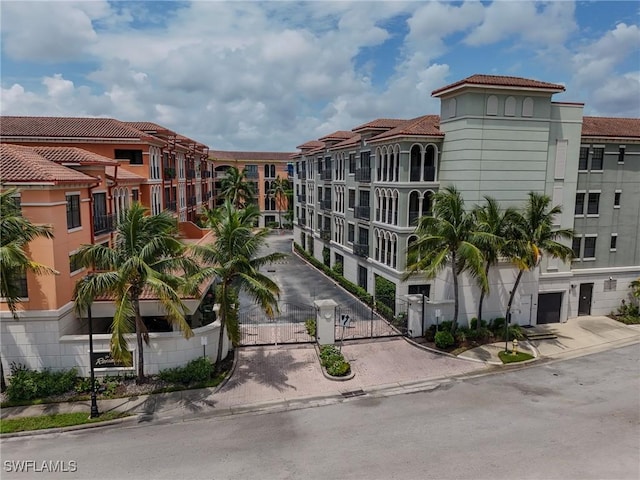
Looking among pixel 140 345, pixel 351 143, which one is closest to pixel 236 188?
pixel 351 143

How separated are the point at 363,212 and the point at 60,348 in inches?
885

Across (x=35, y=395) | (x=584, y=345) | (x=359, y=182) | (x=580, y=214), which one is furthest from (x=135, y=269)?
(x=580, y=214)

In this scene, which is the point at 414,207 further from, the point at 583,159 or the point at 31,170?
the point at 31,170

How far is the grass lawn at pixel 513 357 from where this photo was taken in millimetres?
22752

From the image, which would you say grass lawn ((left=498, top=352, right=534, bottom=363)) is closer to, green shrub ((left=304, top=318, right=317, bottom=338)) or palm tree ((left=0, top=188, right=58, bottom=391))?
green shrub ((left=304, top=318, right=317, bottom=338))

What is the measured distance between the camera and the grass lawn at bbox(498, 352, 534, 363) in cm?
2275

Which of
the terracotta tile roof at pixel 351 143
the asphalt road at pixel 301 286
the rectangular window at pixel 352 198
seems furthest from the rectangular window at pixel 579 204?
the asphalt road at pixel 301 286

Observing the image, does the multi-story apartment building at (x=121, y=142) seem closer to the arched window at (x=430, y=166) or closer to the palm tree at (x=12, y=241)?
the palm tree at (x=12, y=241)

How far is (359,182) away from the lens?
35469mm

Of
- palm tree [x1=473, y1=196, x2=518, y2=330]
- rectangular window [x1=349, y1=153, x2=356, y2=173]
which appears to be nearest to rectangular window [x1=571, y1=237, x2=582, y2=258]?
palm tree [x1=473, y1=196, x2=518, y2=330]

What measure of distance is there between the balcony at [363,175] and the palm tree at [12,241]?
72.3 ft

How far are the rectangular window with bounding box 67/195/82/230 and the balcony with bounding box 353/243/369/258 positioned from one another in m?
19.8

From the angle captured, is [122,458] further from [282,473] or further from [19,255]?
[19,255]

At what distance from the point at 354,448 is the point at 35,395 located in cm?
1289
